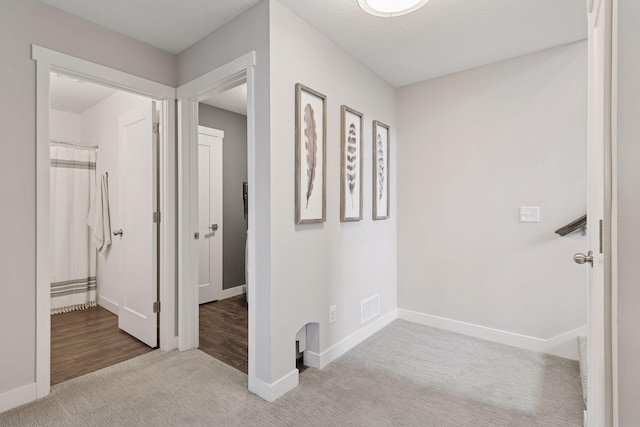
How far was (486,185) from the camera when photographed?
282 cm

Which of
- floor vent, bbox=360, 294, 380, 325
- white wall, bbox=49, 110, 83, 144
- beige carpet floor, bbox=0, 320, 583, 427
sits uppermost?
white wall, bbox=49, 110, 83, 144

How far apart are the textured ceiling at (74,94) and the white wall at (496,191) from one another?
125 inches

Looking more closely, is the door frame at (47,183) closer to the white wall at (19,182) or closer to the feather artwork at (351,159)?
the white wall at (19,182)

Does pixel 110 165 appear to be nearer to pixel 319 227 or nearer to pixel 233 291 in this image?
pixel 233 291

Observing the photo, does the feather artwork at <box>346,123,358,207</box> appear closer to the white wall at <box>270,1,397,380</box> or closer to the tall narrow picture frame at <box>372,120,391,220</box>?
the white wall at <box>270,1,397,380</box>

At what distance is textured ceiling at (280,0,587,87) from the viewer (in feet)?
6.59

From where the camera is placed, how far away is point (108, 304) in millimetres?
3775

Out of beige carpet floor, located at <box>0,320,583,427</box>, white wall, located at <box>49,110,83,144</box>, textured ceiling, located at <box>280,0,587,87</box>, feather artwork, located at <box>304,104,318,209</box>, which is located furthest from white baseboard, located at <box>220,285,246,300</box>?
textured ceiling, located at <box>280,0,587,87</box>

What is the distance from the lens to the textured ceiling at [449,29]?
6.59 ft

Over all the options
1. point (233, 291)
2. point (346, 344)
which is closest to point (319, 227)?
point (346, 344)

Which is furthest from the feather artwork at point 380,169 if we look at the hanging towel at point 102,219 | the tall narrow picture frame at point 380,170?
the hanging towel at point 102,219

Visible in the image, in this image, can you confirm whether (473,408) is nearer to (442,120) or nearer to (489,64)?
(442,120)

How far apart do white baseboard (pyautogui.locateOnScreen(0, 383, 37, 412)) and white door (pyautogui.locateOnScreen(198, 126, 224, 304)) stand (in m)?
2.01

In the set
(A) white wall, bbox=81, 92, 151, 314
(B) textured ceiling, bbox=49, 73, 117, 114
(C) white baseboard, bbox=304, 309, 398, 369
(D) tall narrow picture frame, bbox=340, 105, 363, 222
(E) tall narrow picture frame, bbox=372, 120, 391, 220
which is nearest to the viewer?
(C) white baseboard, bbox=304, 309, 398, 369
